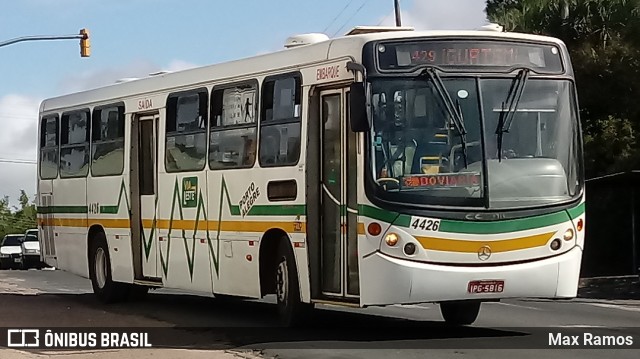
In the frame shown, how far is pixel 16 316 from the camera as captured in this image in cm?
1698

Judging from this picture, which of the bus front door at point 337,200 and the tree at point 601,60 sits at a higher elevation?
the tree at point 601,60

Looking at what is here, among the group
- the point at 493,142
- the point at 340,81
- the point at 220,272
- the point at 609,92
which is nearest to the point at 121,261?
the point at 220,272

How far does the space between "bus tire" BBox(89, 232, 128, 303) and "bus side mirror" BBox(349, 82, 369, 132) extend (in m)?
8.03

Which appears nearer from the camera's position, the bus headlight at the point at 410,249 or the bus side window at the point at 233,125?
the bus headlight at the point at 410,249

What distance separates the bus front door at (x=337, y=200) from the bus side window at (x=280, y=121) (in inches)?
18.2

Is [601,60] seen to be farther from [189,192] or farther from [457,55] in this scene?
[457,55]

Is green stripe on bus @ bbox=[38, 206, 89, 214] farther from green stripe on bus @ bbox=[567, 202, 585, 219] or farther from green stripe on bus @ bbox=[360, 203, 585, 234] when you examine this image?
green stripe on bus @ bbox=[567, 202, 585, 219]

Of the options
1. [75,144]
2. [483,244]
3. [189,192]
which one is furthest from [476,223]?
[75,144]

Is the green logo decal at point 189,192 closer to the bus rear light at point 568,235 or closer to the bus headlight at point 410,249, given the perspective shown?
the bus headlight at point 410,249

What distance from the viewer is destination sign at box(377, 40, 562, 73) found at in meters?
12.6

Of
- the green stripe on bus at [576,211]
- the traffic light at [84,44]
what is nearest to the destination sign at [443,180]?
the green stripe on bus at [576,211]

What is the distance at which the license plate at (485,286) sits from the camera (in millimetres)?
12305

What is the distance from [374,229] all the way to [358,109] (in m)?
1.24

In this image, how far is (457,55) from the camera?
12.7 meters
